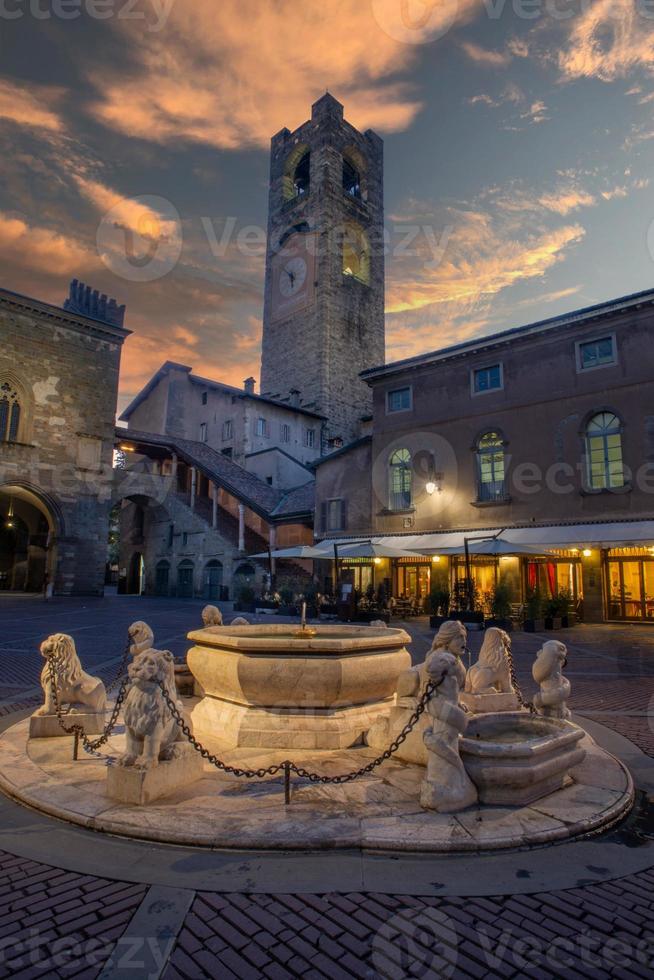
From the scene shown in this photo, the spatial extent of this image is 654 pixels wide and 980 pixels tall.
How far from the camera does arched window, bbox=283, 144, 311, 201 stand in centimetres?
4705

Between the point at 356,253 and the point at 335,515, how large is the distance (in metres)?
28.5

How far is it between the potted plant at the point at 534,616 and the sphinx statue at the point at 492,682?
426 inches

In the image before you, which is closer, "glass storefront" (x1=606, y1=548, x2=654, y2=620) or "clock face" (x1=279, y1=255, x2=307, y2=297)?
"glass storefront" (x1=606, y1=548, x2=654, y2=620)

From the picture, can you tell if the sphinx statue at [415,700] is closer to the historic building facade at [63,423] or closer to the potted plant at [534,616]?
the potted plant at [534,616]

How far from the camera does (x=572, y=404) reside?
65.0ft

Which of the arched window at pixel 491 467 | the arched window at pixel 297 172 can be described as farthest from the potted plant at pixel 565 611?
the arched window at pixel 297 172

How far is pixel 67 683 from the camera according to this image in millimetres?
5625

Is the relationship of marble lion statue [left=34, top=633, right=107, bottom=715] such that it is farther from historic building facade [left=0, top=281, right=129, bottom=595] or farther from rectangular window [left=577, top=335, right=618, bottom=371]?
historic building facade [left=0, top=281, right=129, bottom=595]

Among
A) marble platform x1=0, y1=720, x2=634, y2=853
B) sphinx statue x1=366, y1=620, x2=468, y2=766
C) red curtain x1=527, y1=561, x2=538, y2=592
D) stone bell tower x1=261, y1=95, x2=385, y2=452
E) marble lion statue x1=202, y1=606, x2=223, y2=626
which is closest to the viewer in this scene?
marble platform x1=0, y1=720, x2=634, y2=853

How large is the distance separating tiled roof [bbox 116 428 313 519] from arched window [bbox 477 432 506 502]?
9723 mm

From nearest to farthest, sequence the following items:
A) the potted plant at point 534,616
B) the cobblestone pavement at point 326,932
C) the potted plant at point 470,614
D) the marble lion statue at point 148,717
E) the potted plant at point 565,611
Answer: the cobblestone pavement at point 326,932 < the marble lion statue at point 148,717 < the potted plant at point 470,614 < the potted plant at point 534,616 < the potted plant at point 565,611

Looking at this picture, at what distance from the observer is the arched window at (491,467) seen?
70.2ft

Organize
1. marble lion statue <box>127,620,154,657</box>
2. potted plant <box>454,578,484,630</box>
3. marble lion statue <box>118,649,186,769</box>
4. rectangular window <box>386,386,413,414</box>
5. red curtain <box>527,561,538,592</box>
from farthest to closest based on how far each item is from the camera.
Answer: rectangular window <box>386,386,413,414</box>, red curtain <box>527,561,538,592</box>, potted plant <box>454,578,484,630</box>, marble lion statue <box>127,620,154,657</box>, marble lion statue <box>118,649,186,769</box>

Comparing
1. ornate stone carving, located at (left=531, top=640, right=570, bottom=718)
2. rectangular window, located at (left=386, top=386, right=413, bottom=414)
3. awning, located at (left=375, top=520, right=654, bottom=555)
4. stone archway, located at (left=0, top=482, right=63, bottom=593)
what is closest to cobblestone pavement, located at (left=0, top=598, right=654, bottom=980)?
ornate stone carving, located at (left=531, top=640, right=570, bottom=718)
